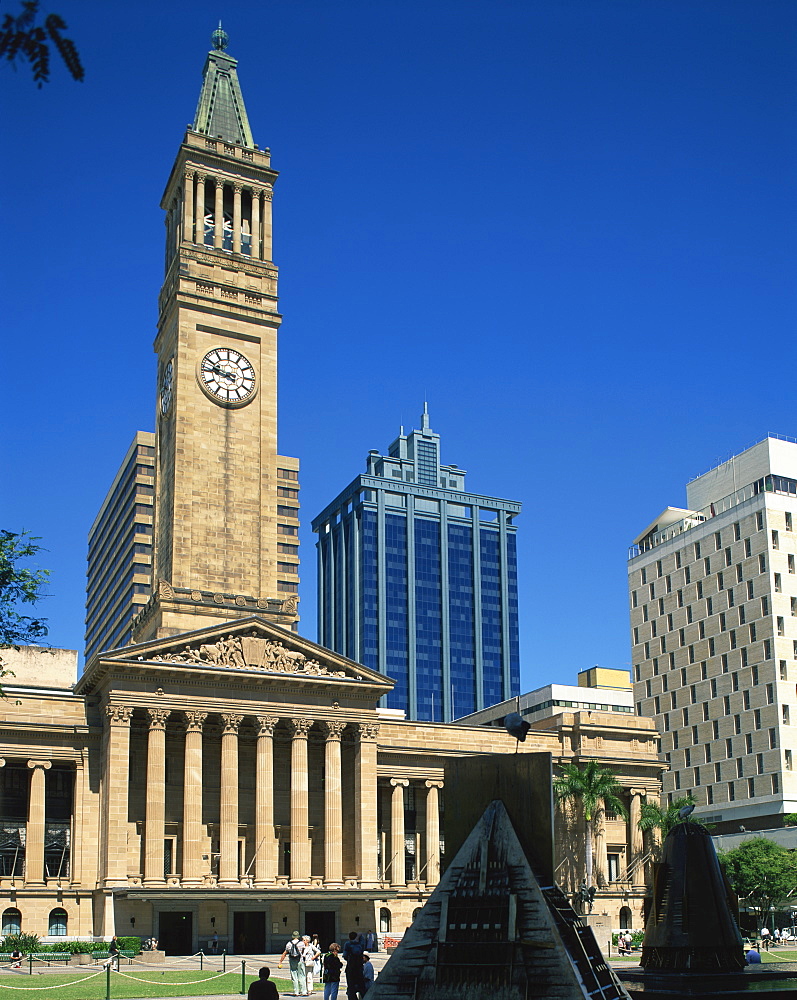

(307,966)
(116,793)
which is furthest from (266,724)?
(307,966)

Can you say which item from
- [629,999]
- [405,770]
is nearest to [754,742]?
[405,770]

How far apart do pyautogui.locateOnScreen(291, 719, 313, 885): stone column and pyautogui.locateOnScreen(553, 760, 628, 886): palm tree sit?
1947 cm

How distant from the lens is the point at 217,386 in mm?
87625

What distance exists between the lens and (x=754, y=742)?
11500 centimetres

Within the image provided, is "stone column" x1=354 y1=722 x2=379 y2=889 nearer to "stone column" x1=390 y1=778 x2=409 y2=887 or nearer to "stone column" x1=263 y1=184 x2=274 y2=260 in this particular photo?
"stone column" x1=390 y1=778 x2=409 y2=887

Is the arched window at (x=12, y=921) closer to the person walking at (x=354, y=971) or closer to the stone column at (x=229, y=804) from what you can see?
the stone column at (x=229, y=804)

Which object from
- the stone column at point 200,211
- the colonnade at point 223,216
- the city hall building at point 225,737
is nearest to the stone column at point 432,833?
the city hall building at point 225,737

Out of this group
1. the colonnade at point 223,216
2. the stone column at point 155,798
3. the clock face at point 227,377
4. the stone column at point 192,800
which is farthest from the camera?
the colonnade at point 223,216

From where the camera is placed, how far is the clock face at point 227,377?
3440 inches

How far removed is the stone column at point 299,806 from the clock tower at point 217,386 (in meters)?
9.11

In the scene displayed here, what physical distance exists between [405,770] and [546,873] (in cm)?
6466

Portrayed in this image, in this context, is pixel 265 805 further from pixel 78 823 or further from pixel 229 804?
pixel 78 823

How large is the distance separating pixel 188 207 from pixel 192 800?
1748 inches

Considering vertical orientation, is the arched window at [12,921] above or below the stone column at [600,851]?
below
